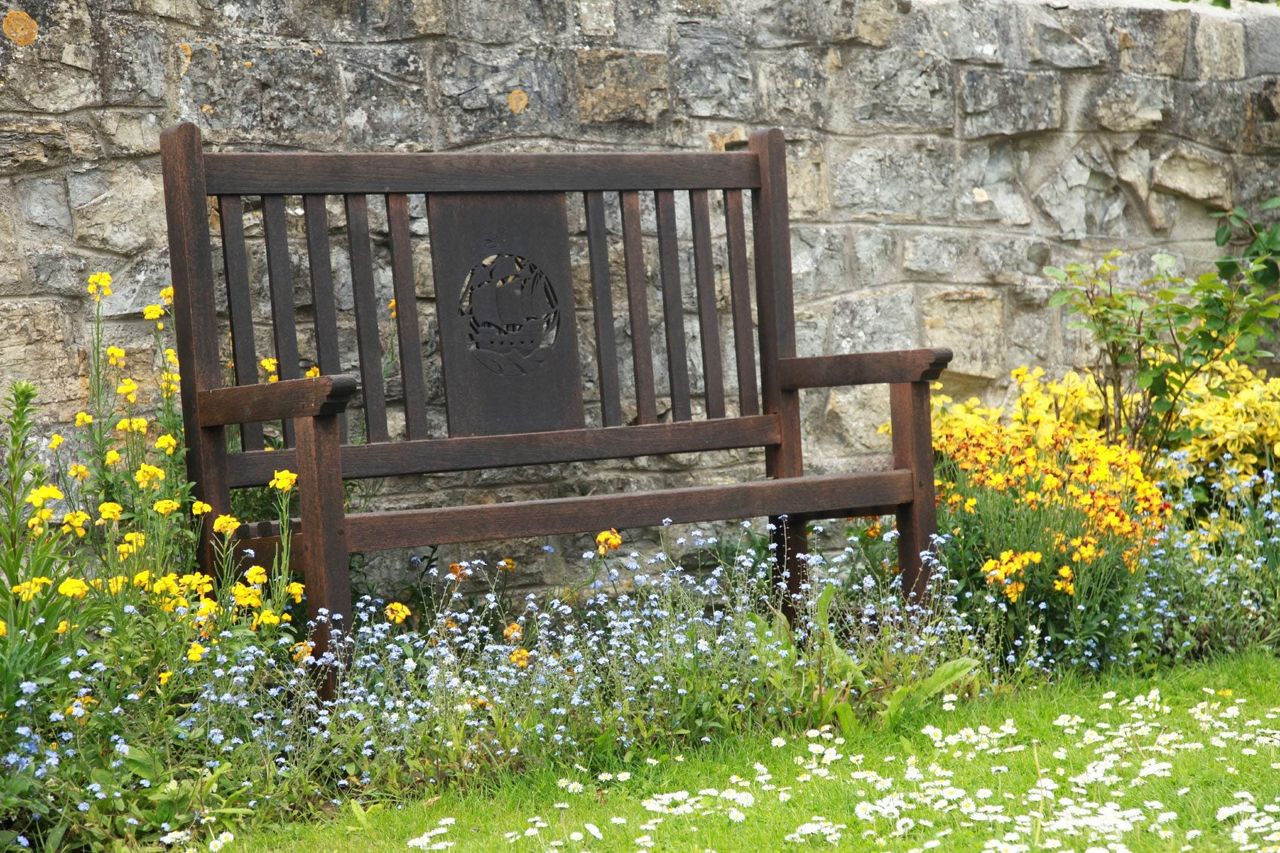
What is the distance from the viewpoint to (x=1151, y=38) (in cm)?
478

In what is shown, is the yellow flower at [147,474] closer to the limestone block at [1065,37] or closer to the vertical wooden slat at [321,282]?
the vertical wooden slat at [321,282]

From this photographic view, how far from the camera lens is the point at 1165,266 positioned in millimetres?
4535

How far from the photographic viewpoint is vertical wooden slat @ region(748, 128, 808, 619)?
374 centimetres

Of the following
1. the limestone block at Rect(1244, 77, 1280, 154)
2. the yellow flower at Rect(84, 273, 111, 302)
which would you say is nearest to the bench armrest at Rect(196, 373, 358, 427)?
the yellow flower at Rect(84, 273, 111, 302)

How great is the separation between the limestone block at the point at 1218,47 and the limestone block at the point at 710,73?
1702mm

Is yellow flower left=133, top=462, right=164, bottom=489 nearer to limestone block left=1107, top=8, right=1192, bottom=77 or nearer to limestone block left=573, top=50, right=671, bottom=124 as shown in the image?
limestone block left=573, top=50, right=671, bottom=124

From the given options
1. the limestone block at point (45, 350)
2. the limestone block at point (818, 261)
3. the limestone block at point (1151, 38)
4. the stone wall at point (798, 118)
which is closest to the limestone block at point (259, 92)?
the stone wall at point (798, 118)

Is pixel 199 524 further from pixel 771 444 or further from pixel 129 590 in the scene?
pixel 771 444

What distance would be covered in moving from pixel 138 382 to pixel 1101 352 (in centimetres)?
275

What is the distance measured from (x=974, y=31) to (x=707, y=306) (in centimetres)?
142

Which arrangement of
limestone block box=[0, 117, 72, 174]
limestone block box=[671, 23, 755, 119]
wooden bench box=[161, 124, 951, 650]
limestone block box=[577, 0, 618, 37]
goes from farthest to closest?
limestone block box=[671, 23, 755, 119]
limestone block box=[577, 0, 618, 37]
limestone block box=[0, 117, 72, 174]
wooden bench box=[161, 124, 951, 650]

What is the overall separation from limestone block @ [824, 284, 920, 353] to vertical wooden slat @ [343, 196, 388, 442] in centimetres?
149

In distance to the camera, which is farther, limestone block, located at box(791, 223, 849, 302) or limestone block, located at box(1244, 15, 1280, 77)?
limestone block, located at box(1244, 15, 1280, 77)

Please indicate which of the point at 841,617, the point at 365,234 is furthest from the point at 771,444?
the point at 365,234
